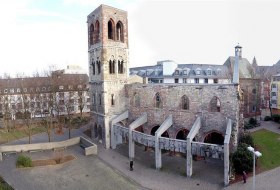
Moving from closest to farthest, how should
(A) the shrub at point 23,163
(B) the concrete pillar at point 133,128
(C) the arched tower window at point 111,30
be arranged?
(A) the shrub at point 23,163 < (B) the concrete pillar at point 133,128 < (C) the arched tower window at point 111,30

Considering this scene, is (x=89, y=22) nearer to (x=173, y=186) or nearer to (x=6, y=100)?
(x=6, y=100)

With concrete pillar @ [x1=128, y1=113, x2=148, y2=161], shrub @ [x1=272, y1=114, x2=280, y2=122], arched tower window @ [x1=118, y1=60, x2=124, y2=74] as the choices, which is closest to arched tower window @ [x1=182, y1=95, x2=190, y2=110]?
concrete pillar @ [x1=128, y1=113, x2=148, y2=161]

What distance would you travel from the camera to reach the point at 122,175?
24.9m

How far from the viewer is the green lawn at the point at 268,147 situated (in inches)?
1027

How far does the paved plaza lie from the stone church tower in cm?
695

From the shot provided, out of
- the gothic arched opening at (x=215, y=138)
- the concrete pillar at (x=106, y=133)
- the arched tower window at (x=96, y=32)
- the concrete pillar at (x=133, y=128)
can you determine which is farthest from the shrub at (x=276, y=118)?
the arched tower window at (x=96, y=32)

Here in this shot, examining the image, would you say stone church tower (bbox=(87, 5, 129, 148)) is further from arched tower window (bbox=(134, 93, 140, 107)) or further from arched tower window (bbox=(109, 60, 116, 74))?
arched tower window (bbox=(134, 93, 140, 107))

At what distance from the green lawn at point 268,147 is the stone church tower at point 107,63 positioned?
19501mm

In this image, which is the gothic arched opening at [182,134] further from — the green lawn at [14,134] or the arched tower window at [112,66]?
the green lawn at [14,134]

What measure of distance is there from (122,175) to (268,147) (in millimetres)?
19619

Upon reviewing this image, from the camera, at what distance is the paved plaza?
22.4 meters

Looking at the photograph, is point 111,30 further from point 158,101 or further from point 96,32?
point 158,101

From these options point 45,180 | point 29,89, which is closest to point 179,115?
point 45,180

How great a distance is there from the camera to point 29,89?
4928 cm
